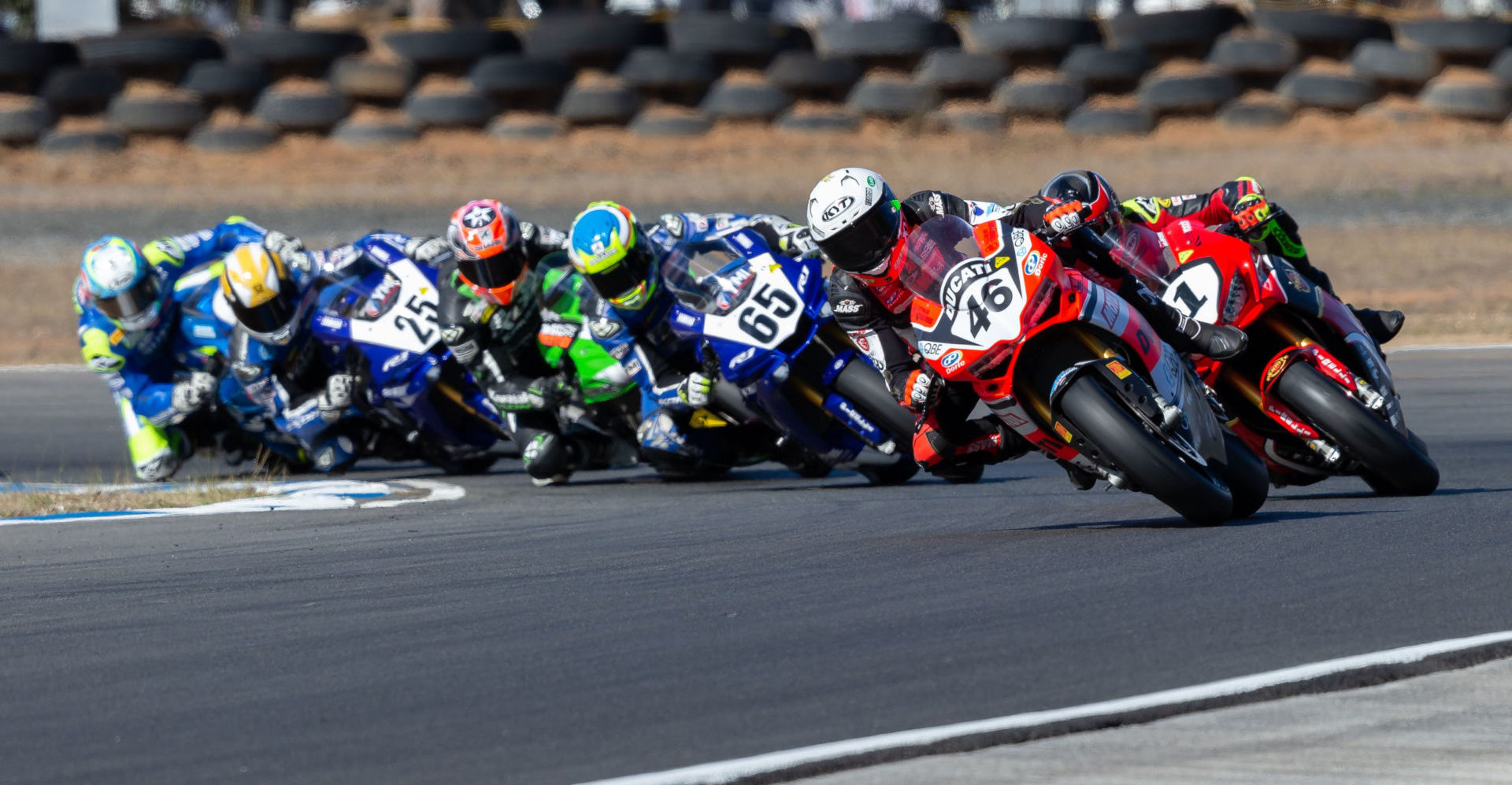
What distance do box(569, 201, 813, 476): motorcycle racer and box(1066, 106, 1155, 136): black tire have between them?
38.8ft

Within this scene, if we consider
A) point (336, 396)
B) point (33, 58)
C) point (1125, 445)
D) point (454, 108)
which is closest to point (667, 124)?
point (454, 108)

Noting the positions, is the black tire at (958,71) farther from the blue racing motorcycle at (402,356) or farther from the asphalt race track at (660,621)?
the asphalt race track at (660,621)

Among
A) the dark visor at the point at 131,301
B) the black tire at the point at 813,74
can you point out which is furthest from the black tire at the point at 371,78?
the dark visor at the point at 131,301

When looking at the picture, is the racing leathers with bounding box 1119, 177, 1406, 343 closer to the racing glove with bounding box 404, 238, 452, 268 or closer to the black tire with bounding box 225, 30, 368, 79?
the racing glove with bounding box 404, 238, 452, 268

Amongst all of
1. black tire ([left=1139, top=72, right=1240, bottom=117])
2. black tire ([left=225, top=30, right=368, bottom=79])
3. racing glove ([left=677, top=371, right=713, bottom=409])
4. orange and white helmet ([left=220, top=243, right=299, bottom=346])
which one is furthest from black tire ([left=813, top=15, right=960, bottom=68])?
racing glove ([left=677, top=371, right=713, bottom=409])

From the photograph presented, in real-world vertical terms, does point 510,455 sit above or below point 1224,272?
below

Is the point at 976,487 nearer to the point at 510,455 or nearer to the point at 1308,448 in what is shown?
the point at 1308,448

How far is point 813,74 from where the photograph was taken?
22.1 meters

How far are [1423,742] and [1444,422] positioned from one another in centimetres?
709

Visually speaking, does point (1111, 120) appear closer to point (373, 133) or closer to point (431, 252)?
point (373, 133)

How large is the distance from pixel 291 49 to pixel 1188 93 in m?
10.3

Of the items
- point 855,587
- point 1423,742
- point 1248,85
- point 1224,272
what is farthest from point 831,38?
point 1423,742

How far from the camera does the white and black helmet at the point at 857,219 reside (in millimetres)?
7117

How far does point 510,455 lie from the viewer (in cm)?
1241
